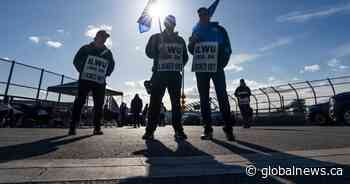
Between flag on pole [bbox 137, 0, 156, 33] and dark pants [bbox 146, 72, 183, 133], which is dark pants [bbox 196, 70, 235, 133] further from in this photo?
flag on pole [bbox 137, 0, 156, 33]

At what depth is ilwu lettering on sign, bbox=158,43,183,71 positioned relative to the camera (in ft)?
16.3

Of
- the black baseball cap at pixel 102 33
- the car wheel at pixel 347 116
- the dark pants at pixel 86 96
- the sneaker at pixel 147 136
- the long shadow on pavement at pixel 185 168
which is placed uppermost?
the black baseball cap at pixel 102 33

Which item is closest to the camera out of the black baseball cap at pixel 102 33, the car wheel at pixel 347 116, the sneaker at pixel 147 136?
the sneaker at pixel 147 136

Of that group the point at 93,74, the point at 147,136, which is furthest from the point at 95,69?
the point at 147,136

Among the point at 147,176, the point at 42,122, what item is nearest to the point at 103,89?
the point at 147,176

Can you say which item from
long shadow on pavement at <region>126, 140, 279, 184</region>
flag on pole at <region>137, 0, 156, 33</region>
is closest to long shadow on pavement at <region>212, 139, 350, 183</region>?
long shadow on pavement at <region>126, 140, 279, 184</region>

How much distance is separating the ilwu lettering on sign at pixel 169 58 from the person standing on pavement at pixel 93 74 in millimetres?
1584

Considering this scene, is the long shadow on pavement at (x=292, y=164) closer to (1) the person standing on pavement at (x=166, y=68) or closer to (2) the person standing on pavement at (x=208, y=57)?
(2) the person standing on pavement at (x=208, y=57)

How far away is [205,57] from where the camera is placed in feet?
16.3

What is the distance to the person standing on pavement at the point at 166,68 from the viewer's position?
4.98 m

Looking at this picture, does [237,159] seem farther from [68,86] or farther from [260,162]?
[68,86]

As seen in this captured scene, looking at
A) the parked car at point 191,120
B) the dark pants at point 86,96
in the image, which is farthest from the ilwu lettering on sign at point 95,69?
the parked car at point 191,120

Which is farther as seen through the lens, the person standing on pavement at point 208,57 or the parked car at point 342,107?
the parked car at point 342,107

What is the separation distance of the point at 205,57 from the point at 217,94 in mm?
597
